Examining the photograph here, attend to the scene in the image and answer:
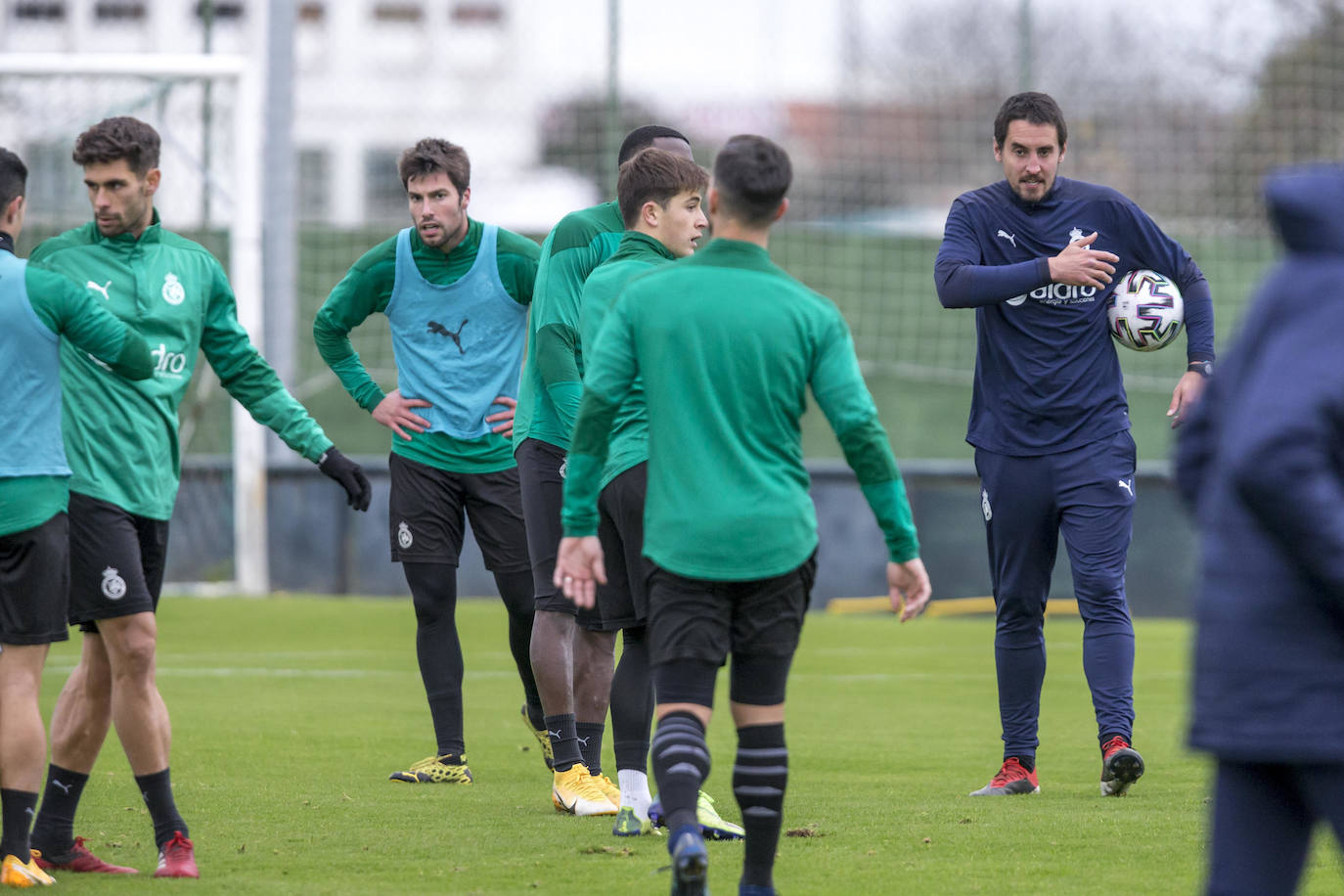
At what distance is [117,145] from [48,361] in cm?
65

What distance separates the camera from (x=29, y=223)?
17.4 m

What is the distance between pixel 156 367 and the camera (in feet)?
16.4

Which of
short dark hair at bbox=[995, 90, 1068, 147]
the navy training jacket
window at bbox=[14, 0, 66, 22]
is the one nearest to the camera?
the navy training jacket

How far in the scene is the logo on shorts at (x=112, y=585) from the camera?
4.71 meters

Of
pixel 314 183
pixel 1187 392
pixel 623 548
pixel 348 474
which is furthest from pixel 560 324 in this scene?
pixel 314 183

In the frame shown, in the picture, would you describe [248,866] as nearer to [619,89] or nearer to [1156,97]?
[619,89]

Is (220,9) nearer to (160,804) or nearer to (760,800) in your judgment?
(160,804)

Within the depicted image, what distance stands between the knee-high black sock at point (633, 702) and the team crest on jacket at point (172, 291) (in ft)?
5.61

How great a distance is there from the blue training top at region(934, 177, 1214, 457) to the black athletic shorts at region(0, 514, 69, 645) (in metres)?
3.21

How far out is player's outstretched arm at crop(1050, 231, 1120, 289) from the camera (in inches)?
242

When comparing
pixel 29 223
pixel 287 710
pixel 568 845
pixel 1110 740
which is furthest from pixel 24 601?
pixel 29 223

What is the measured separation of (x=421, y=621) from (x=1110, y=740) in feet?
8.79

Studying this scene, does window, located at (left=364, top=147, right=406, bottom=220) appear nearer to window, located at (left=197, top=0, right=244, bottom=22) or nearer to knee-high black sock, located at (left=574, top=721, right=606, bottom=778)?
window, located at (left=197, top=0, right=244, bottom=22)

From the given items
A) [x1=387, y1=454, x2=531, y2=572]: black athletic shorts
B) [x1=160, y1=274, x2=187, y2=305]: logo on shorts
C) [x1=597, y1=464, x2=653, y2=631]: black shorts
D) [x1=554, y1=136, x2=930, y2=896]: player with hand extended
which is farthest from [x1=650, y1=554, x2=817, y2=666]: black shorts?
[x1=387, y1=454, x2=531, y2=572]: black athletic shorts
